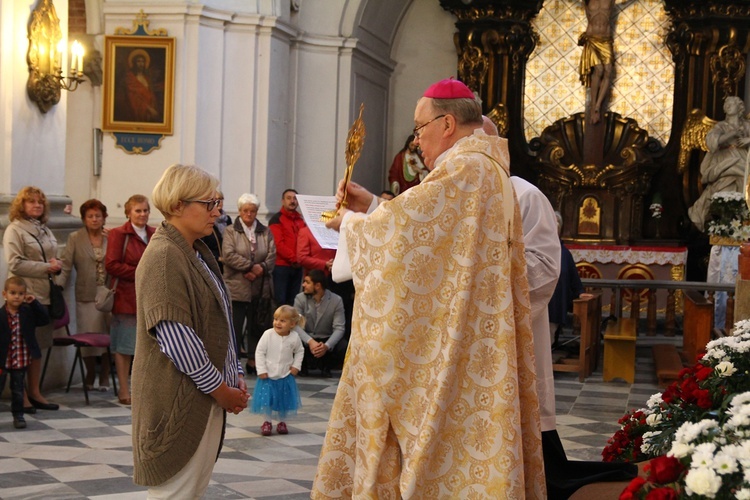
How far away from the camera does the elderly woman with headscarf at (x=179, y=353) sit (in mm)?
3701

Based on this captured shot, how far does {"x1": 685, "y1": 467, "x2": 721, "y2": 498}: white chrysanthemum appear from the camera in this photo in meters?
2.96

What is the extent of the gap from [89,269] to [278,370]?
7.49ft

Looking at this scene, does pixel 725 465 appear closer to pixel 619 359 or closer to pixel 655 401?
pixel 655 401

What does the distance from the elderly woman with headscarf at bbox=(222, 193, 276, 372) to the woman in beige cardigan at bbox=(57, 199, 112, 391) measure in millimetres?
1459

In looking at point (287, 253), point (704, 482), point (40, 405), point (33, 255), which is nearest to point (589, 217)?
point (287, 253)

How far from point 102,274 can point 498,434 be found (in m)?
5.85

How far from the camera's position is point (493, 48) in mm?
17734

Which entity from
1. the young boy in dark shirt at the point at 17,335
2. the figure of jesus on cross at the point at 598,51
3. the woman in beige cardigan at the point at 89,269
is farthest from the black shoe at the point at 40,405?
the figure of jesus on cross at the point at 598,51

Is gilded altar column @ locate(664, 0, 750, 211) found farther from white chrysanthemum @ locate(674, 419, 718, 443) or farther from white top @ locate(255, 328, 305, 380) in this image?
white chrysanthemum @ locate(674, 419, 718, 443)

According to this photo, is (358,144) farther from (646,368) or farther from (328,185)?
(328,185)

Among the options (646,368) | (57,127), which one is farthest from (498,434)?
(646,368)

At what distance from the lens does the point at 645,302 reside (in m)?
16.1

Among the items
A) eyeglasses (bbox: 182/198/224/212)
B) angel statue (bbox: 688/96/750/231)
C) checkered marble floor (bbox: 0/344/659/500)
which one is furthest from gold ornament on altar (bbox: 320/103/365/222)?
angel statue (bbox: 688/96/750/231)

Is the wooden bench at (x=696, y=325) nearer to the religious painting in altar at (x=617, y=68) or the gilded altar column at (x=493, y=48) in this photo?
the gilded altar column at (x=493, y=48)
